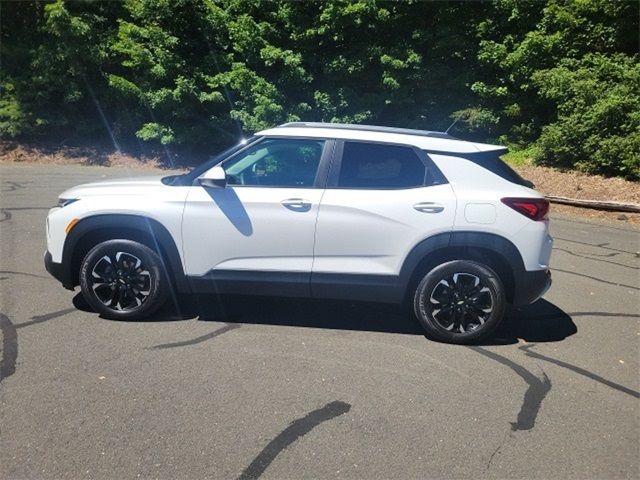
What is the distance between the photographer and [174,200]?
4.86 meters

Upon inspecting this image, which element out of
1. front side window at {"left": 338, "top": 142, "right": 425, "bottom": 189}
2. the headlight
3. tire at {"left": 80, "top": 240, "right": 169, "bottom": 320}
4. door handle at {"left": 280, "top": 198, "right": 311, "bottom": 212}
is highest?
front side window at {"left": 338, "top": 142, "right": 425, "bottom": 189}

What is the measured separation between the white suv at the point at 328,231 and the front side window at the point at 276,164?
0.01 m

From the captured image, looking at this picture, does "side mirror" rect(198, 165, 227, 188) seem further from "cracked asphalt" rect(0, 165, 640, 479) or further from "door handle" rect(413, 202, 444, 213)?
"door handle" rect(413, 202, 444, 213)

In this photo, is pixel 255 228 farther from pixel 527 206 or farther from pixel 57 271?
pixel 527 206

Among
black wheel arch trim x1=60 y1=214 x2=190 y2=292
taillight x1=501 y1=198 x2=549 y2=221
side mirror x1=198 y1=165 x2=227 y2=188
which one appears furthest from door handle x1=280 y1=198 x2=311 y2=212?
taillight x1=501 y1=198 x2=549 y2=221

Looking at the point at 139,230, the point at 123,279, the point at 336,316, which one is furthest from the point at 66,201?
the point at 336,316

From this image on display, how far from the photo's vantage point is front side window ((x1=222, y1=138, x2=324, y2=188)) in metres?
4.90

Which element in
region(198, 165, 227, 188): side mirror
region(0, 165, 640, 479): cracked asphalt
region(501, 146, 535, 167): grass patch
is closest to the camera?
region(0, 165, 640, 479): cracked asphalt

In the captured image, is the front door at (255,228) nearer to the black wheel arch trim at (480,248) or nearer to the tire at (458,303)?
the black wheel arch trim at (480,248)

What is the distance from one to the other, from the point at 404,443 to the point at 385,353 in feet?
4.20

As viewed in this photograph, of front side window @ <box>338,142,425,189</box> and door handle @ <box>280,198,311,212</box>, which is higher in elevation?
front side window @ <box>338,142,425,189</box>

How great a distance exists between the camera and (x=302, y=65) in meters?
17.0

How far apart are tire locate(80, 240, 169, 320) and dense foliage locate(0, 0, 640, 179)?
1177 cm

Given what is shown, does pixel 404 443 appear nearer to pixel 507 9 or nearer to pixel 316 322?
pixel 316 322
